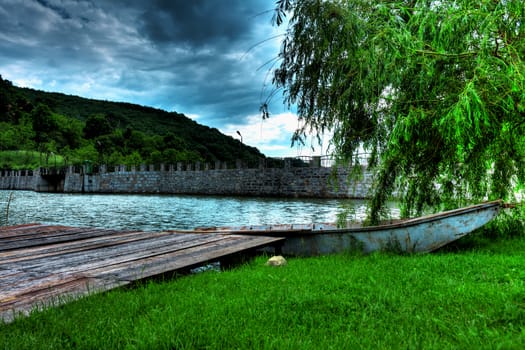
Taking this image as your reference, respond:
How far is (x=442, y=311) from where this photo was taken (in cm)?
252

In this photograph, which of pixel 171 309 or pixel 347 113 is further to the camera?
pixel 347 113

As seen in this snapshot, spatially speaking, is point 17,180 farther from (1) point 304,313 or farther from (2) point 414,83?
(1) point 304,313

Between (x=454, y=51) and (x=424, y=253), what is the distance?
264cm

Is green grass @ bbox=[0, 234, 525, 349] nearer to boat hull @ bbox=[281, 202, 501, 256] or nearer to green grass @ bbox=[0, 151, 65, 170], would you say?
boat hull @ bbox=[281, 202, 501, 256]

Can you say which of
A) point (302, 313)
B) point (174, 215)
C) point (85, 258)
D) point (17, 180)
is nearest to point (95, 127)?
point (17, 180)

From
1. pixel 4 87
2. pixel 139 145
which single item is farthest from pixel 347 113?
pixel 4 87

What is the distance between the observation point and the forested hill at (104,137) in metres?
66.7

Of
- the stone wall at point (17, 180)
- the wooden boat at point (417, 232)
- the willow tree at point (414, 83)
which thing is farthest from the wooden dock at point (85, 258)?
the stone wall at point (17, 180)

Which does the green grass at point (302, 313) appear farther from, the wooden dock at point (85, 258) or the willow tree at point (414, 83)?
the willow tree at point (414, 83)

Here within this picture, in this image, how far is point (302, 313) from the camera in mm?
2537

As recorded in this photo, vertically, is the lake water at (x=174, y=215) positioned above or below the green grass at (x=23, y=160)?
below

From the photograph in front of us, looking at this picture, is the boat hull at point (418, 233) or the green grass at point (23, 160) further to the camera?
the green grass at point (23, 160)

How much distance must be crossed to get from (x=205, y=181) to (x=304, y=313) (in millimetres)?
30689

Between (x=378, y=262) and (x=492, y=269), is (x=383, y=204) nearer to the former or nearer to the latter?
(x=378, y=262)
